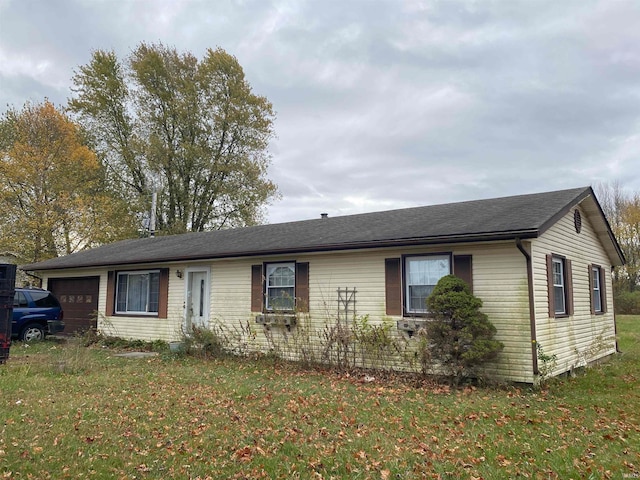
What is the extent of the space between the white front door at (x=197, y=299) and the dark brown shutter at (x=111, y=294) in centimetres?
318

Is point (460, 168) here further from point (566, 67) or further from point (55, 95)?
point (55, 95)

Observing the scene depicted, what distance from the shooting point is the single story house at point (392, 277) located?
7867 mm

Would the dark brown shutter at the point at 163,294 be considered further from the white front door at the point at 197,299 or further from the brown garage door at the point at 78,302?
the brown garage door at the point at 78,302

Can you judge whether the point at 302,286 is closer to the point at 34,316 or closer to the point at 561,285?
the point at 561,285

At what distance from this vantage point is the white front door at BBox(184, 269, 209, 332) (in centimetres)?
1205

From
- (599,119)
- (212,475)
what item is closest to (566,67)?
(599,119)

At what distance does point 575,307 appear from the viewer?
383 inches

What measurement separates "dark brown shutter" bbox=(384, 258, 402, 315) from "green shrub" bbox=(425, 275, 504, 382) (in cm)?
112

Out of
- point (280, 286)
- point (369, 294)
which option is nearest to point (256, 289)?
point (280, 286)

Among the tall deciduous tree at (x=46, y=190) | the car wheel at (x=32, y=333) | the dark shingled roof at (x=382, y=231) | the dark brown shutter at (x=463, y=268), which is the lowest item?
the car wheel at (x=32, y=333)

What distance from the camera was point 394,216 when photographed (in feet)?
38.5

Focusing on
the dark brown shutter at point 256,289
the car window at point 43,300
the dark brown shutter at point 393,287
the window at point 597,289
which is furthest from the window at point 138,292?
the window at point 597,289

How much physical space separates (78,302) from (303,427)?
493 inches

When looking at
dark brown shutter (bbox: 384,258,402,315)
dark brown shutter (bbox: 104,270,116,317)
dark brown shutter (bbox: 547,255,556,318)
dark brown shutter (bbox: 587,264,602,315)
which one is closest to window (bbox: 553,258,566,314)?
dark brown shutter (bbox: 547,255,556,318)
